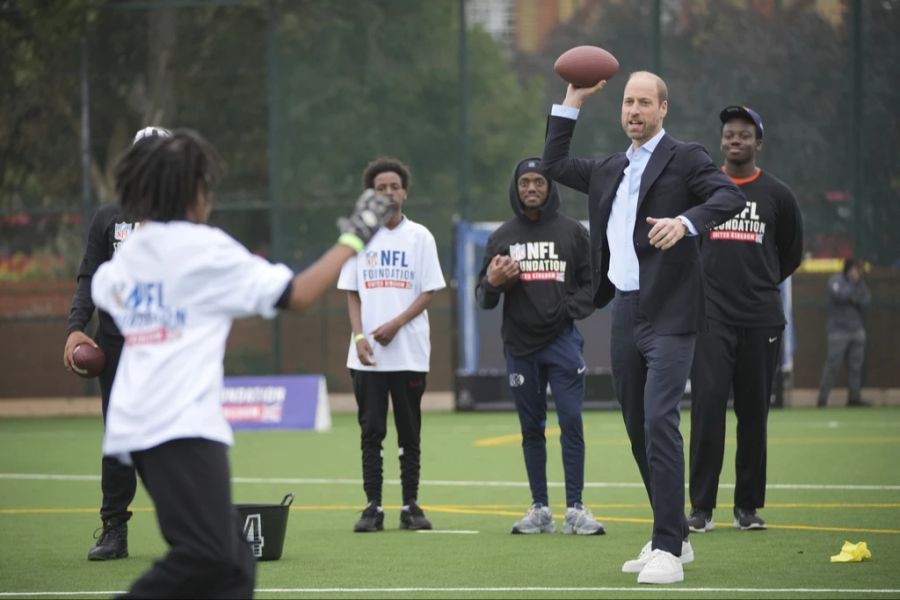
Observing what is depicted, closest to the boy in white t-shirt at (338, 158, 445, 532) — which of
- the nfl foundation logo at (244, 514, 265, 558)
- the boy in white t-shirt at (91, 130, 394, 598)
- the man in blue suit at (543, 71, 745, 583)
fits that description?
the nfl foundation logo at (244, 514, 265, 558)

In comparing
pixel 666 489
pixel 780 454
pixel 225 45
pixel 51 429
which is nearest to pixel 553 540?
pixel 666 489

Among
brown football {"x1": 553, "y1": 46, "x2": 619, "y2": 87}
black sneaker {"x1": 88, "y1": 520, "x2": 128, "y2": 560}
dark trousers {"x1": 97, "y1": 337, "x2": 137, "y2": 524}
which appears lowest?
black sneaker {"x1": 88, "y1": 520, "x2": 128, "y2": 560}

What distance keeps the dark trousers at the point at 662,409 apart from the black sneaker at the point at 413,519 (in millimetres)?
2435

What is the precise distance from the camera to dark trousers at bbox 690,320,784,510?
389 inches

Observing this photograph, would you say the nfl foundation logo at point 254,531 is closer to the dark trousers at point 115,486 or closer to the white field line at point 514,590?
the dark trousers at point 115,486

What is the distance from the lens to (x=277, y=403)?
830 inches

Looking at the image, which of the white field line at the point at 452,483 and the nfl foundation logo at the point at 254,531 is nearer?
the nfl foundation logo at the point at 254,531

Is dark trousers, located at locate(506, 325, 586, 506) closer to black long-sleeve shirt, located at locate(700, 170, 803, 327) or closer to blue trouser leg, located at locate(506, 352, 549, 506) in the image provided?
blue trouser leg, located at locate(506, 352, 549, 506)

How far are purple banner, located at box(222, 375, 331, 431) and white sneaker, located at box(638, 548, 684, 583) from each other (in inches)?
525

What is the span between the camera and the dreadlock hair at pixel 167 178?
5797mm

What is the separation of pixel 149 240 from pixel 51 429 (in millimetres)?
17075

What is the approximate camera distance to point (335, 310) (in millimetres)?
25594

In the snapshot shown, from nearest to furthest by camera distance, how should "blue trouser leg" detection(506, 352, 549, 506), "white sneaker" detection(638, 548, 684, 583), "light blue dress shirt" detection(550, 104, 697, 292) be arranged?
1. "white sneaker" detection(638, 548, 684, 583)
2. "light blue dress shirt" detection(550, 104, 697, 292)
3. "blue trouser leg" detection(506, 352, 549, 506)

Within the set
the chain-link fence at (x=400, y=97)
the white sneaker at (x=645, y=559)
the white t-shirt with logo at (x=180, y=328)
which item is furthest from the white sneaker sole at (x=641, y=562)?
the chain-link fence at (x=400, y=97)
